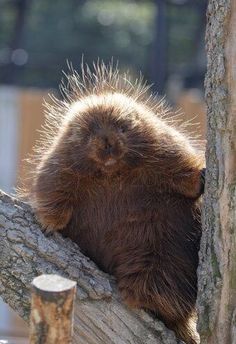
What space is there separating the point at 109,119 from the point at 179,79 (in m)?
5.55

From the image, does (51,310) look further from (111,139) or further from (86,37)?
(86,37)

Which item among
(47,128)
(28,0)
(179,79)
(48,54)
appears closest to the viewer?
(47,128)

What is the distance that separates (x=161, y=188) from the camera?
7.87 ft

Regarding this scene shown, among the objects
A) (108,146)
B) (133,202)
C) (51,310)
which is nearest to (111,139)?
(108,146)

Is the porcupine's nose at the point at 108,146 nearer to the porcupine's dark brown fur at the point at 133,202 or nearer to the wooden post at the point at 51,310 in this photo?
the porcupine's dark brown fur at the point at 133,202

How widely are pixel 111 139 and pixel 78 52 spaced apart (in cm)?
736

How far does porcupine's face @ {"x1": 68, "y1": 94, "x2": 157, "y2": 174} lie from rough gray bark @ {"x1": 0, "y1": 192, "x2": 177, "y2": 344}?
0.73ft

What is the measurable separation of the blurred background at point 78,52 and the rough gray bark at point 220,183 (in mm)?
1641

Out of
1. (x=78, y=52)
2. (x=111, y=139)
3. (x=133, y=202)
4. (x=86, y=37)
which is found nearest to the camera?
(x=111, y=139)

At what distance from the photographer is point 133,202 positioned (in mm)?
2365

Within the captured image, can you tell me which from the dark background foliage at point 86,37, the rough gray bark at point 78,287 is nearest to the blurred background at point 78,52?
the dark background foliage at point 86,37

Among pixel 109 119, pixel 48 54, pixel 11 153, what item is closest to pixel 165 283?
pixel 109 119

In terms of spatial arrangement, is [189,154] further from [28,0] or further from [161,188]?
[28,0]

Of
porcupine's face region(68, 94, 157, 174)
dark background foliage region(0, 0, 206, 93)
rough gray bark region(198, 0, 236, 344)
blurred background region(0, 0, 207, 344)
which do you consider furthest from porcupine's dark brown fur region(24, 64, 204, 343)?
dark background foliage region(0, 0, 206, 93)
